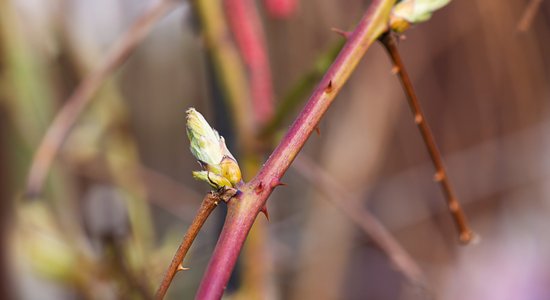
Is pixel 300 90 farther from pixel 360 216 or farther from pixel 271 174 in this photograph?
pixel 271 174

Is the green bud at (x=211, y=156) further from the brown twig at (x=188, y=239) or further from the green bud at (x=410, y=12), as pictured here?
the green bud at (x=410, y=12)

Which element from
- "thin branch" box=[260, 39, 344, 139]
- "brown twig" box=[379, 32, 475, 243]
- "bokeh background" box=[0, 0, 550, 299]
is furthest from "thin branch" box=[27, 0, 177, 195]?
"brown twig" box=[379, 32, 475, 243]

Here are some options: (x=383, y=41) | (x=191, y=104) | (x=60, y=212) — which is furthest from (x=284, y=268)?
(x=383, y=41)

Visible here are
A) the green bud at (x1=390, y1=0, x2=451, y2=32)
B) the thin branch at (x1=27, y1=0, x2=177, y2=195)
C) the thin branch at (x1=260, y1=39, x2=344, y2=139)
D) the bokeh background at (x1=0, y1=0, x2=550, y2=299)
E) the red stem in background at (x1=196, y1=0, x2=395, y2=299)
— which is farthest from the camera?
the bokeh background at (x1=0, y1=0, x2=550, y2=299)

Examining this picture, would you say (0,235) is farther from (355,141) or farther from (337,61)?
(337,61)

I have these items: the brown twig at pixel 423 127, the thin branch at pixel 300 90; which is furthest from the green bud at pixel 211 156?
the thin branch at pixel 300 90

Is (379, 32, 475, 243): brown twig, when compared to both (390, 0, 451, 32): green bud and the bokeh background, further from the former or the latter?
the bokeh background
